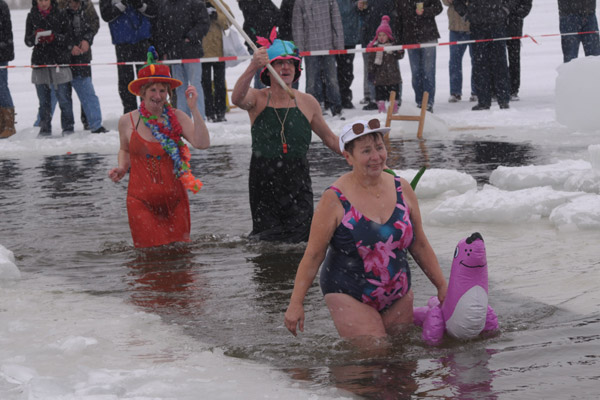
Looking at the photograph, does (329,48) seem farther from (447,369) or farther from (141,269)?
(447,369)

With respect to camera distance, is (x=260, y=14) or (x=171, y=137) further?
(x=260, y=14)

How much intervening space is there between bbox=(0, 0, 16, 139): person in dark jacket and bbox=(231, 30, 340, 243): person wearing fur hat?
9630 millimetres

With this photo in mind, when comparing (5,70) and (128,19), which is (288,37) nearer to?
(128,19)

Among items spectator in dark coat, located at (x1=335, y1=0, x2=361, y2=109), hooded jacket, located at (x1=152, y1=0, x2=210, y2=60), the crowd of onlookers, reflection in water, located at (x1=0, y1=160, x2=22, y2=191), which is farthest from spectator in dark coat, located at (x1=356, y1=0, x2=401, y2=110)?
reflection in water, located at (x1=0, y1=160, x2=22, y2=191)

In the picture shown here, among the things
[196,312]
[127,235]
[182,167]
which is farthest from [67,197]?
[196,312]

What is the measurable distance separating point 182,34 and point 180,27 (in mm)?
122

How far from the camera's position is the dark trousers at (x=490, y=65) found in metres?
15.6

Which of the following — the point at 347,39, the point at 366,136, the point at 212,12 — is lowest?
the point at 366,136

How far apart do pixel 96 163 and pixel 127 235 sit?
5149 mm

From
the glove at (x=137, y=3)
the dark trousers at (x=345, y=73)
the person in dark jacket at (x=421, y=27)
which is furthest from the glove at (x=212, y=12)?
the person in dark jacket at (x=421, y=27)

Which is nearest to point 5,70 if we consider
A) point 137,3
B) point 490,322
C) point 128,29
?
point 128,29

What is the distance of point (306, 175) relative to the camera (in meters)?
7.77

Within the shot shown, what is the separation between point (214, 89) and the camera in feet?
56.6

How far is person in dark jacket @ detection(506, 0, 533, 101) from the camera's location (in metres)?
16.0
